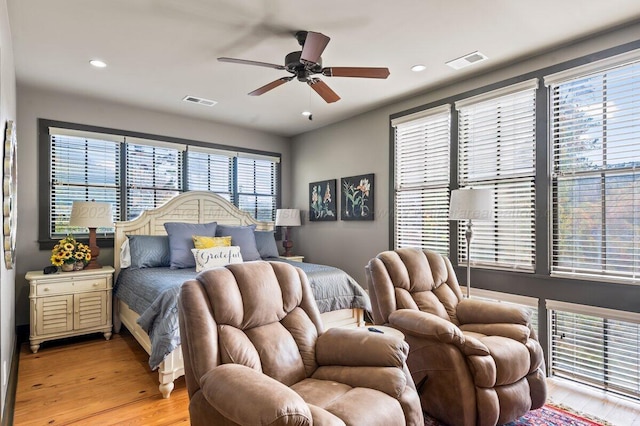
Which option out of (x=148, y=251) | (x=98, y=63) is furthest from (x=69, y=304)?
(x=98, y=63)

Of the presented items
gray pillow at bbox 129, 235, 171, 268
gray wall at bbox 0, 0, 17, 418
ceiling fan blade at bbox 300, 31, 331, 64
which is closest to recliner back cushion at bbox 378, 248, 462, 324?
ceiling fan blade at bbox 300, 31, 331, 64

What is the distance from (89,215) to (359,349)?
3.51 m

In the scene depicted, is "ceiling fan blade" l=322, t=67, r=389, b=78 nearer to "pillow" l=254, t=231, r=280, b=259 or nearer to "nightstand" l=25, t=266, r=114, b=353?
"pillow" l=254, t=231, r=280, b=259

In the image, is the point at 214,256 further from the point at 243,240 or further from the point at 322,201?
the point at 322,201

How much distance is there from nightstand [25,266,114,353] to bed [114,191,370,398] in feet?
0.56

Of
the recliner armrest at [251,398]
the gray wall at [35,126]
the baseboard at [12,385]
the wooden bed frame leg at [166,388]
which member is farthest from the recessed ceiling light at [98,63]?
the recliner armrest at [251,398]

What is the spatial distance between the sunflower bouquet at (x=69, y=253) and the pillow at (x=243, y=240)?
1.46 m

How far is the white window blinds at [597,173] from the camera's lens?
2713 mm

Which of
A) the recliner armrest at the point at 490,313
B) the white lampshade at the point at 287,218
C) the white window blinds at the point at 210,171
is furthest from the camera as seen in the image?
the white lampshade at the point at 287,218

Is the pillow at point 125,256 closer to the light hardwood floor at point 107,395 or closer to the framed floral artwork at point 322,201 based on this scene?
the light hardwood floor at point 107,395

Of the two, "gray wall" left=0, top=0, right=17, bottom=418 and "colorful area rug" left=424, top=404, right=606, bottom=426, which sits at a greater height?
"gray wall" left=0, top=0, right=17, bottom=418

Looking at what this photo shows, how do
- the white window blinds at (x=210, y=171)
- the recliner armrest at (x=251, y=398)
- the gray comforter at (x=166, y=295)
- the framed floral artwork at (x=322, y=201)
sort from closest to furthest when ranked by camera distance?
the recliner armrest at (x=251, y=398) → the gray comforter at (x=166, y=295) → the white window blinds at (x=210, y=171) → the framed floral artwork at (x=322, y=201)

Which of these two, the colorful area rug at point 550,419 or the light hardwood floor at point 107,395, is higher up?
the colorful area rug at point 550,419

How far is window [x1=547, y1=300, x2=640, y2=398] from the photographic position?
2.71 m
